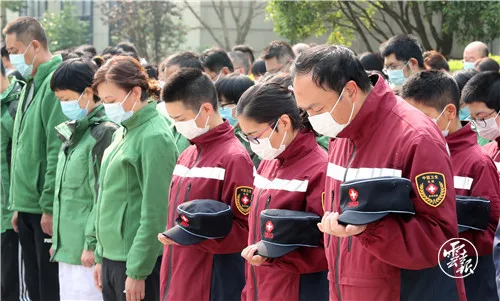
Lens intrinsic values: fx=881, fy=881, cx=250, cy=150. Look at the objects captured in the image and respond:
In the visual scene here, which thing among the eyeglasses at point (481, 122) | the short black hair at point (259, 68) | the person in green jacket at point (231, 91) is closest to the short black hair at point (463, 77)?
the eyeglasses at point (481, 122)

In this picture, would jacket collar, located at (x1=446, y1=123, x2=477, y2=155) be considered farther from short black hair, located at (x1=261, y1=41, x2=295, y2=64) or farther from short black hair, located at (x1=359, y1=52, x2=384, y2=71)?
short black hair, located at (x1=261, y1=41, x2=295, y2=64)

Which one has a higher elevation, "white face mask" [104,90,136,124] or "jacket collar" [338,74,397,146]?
"jacket collar" [338,74,397,146]

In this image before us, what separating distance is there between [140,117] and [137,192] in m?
0.44

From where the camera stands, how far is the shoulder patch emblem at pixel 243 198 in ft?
14.5

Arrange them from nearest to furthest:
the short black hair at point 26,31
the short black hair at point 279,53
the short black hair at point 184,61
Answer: the short black hair at point 26,31, the short black hair at point 184,61, the short black hair at point 279,53

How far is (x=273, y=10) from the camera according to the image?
57.4ft

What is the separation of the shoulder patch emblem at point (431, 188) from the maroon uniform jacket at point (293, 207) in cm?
91

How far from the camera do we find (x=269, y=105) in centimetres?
416

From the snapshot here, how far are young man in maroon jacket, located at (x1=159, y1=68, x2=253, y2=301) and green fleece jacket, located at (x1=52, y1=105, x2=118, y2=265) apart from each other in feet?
3.58

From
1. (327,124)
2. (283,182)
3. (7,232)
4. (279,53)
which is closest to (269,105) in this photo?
(283,182)

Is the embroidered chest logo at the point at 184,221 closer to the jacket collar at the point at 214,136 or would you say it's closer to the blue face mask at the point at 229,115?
the jacket collar at the point at 214,136

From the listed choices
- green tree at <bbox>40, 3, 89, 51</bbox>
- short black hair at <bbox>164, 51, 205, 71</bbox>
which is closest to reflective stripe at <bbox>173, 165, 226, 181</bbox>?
short black hair at <bbox>164, 51, 205, 71</bbox>

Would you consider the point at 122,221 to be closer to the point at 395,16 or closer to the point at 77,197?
the point at 77,197

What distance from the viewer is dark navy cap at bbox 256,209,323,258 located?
3.79m
